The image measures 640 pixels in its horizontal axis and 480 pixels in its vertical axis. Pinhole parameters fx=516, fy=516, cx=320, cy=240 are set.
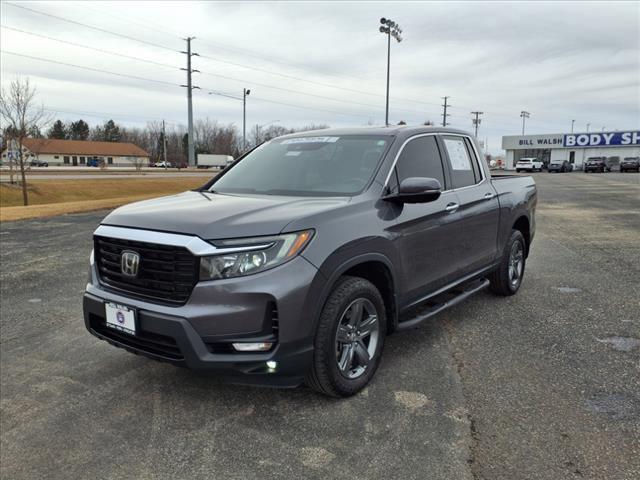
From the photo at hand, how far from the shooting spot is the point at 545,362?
156 inches

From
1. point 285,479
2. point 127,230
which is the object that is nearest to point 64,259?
point 127,230

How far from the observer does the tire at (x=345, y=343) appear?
10.2ft

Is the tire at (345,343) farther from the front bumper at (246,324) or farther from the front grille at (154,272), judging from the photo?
the front grille at (154,272)

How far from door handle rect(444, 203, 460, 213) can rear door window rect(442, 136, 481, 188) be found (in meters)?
0.27

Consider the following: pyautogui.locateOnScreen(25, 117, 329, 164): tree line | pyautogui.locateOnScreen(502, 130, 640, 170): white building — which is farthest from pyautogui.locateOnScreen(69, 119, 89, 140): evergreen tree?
pyautogui.locateOnScreen(502, 130, 640, 170): white building

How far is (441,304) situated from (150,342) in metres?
2.40

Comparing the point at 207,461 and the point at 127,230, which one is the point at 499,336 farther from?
the point at 127,230

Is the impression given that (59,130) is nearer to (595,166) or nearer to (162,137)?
(162,137)

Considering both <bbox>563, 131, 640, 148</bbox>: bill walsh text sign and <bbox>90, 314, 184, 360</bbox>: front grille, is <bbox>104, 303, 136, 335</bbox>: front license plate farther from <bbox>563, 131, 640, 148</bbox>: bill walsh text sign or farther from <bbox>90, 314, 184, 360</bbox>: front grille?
<bbox>563, 131, 640, 148</bbox>: bill walsh text sign

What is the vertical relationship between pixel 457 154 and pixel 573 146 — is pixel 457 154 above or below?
below

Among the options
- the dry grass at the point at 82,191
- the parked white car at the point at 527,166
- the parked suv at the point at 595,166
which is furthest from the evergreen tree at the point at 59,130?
the parked suv at the point at 595,166

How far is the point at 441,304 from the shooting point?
4.34 metres

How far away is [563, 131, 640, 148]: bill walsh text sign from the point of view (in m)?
64.4

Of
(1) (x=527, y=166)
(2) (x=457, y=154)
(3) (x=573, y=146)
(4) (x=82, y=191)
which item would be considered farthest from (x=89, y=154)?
(2) (x=457, y=154)
